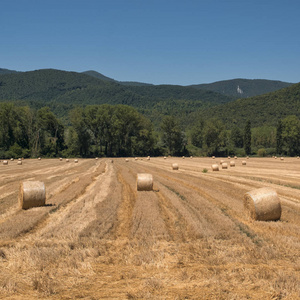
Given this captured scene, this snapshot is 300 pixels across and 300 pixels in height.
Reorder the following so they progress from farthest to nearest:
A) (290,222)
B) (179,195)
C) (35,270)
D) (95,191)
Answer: (95,191), (179,195), (290,222), (35,270)

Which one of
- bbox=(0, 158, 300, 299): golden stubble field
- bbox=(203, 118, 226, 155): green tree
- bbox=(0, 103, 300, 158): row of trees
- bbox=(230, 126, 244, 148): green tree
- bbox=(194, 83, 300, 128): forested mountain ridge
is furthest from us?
bbox=(194, 83, 300, 128): forested mountain ridge

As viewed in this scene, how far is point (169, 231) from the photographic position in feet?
32.6

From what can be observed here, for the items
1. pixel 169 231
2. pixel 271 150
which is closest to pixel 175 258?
pixel 169 231

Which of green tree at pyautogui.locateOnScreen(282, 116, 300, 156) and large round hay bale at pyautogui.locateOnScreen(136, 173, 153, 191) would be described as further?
green tree at pyautogui.locateOnScreen(282, 116, 300, 156)

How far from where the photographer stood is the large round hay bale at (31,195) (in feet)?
44.3

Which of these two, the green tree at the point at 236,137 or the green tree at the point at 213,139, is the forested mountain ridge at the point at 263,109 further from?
the green tree at the point at 213,139

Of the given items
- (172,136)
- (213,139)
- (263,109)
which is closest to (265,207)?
(172,136)

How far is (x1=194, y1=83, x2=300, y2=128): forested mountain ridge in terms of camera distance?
533 feet

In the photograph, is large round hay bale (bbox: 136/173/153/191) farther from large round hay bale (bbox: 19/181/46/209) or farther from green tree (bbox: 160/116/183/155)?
green tree (bbox: 160/116/183/155)

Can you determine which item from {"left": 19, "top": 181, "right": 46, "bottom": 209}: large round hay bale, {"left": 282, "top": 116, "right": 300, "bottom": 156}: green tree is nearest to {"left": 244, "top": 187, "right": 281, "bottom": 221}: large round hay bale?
{"left": 19, "top": 181, "right": 46, "bottom": 209}: large round hay bale

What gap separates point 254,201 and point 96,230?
18.4ft

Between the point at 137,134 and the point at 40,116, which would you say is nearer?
the point at 40,116

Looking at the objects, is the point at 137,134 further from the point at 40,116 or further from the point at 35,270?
the point at 35,270

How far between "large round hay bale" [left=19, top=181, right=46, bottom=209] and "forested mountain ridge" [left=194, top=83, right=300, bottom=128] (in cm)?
15415
